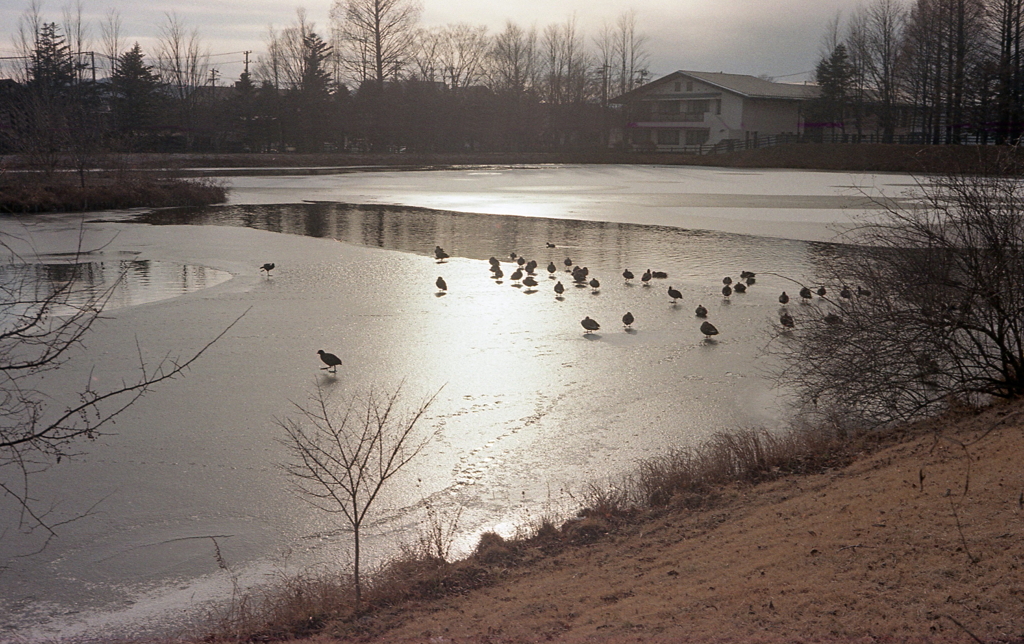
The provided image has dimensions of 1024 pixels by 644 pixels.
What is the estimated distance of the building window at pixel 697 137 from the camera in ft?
244

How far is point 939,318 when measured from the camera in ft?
25.5

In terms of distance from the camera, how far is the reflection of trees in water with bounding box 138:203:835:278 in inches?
737

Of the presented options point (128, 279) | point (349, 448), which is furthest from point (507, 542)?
point (128, 279)

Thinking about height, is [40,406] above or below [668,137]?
below

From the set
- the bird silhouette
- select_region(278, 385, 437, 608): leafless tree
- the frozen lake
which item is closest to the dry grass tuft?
the frozen lake

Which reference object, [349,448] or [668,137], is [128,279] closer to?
[349,448]

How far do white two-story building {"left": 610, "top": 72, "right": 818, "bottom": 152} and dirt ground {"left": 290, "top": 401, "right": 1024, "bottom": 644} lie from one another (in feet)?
216

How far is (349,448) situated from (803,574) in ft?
11.4

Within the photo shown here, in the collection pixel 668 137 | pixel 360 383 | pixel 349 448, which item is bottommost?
pixel 360 383

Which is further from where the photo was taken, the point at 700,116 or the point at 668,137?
the point at 668,137

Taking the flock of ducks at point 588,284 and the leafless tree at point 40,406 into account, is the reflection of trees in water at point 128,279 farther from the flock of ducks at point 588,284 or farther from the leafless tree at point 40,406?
the leafless tree at point 40,406

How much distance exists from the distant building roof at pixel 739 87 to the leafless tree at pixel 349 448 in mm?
67612

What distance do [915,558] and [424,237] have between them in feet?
64.4

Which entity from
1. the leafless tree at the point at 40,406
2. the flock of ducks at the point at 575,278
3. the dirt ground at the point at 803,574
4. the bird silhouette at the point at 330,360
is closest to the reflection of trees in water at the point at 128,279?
the leafless tree at the point at 40,406
